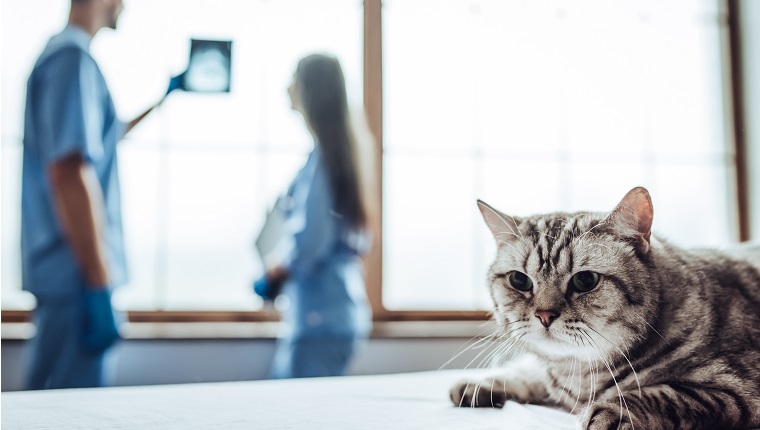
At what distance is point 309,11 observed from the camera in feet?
7.62

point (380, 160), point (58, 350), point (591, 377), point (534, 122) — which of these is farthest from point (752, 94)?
point (58, 350)

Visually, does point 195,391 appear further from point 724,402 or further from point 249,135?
point 249,135

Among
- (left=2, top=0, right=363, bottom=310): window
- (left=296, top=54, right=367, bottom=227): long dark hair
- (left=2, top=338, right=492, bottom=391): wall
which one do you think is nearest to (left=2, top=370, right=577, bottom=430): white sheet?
(left=296, top=54, right=367, bottom=227): long dark hair

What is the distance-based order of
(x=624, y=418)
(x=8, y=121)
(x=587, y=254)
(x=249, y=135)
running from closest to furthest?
(x=624, y=418) → (x=587, y=254) → (x=8, y=121) → (x=249, y=135)

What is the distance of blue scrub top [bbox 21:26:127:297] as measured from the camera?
62.1 inches

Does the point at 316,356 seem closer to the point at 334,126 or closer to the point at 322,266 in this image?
the point at 322,266

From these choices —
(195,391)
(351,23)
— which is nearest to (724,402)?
(195,391)

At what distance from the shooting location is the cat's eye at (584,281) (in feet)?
2.51

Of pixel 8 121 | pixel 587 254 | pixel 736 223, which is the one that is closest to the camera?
pixel 587 254

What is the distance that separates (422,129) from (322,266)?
2.79 ft

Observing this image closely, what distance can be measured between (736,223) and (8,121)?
2.61 meters

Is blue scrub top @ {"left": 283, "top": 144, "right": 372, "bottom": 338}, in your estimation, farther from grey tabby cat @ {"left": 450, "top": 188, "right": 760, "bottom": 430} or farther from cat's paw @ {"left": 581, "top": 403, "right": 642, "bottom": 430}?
cat's paw @ {"left": 581, "top": 403, "right": 642, "bottom": 430}

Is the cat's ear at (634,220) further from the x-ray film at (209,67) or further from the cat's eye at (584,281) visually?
the x-ray film at (209,67)

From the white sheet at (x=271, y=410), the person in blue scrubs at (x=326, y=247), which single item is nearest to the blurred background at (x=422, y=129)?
the person in blue scrubs at (x=326, y=247)
